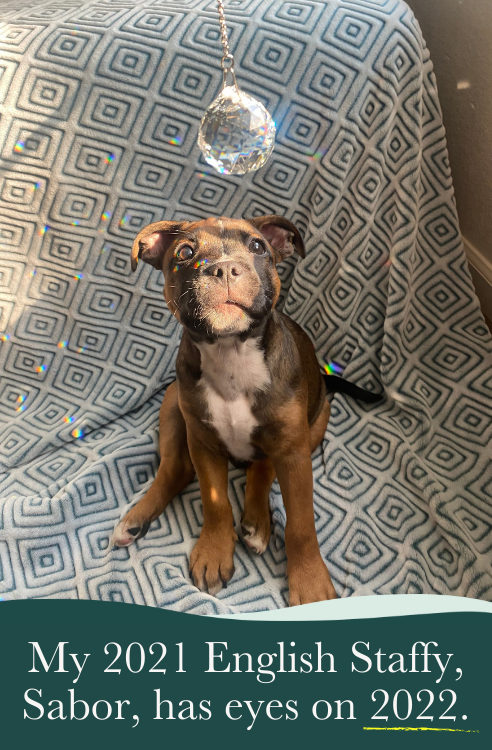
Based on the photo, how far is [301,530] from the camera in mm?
1578

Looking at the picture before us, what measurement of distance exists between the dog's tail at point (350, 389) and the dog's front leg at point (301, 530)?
566 mm

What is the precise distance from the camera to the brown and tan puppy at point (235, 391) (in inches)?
51.4

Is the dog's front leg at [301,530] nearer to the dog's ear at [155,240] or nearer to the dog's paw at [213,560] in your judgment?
the dog's paw at [213,560]

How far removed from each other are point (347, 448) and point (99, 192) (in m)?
1.21

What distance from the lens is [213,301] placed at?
1261 millimetres

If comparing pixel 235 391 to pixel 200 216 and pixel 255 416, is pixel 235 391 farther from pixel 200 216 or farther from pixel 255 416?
pixel 200 216

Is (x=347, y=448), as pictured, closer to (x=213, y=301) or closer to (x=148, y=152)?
(x=213, y=301)

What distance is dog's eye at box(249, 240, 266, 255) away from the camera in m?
1.38

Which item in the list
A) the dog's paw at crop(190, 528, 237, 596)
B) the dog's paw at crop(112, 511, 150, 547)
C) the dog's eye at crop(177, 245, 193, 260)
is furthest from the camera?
the dog's paw at crop(112, 511, 150, 547)

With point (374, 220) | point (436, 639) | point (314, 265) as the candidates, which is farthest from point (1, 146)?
point (436, 639)

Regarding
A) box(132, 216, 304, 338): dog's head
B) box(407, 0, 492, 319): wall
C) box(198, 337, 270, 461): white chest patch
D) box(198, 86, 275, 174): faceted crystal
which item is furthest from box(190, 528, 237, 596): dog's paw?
box(407, 0, 492, 319): wall

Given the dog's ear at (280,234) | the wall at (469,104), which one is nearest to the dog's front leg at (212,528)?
the dog's ear at (280,234)

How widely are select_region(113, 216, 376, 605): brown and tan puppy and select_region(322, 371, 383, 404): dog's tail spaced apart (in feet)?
0.96

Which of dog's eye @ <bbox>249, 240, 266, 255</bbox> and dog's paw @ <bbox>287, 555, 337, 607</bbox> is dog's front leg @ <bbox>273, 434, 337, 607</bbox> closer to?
dog's paw @ <bbox>287, 555, 337, 607</bbox>
